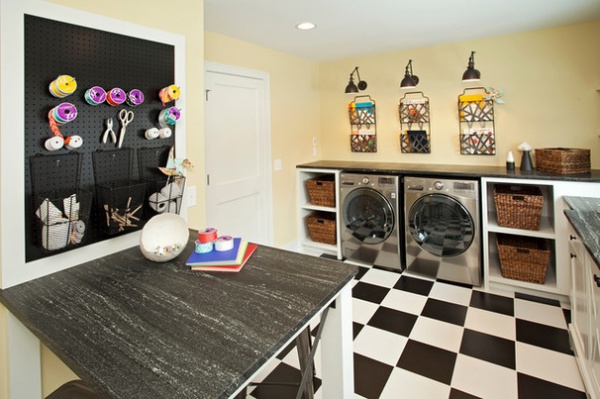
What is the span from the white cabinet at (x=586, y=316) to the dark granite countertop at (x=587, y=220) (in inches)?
3.1

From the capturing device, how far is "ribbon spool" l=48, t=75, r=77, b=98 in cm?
132

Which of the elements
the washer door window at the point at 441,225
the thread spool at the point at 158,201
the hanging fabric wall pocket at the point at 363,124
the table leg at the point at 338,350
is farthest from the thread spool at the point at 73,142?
the hanging fabric wall pocket at the point at 363,124

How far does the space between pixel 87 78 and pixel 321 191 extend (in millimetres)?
2579

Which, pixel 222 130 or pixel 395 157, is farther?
pixel 395 157

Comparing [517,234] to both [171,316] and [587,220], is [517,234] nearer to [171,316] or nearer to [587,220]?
[587,220]

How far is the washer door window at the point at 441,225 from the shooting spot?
115 inches

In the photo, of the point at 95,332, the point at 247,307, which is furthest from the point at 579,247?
the point at 95,332

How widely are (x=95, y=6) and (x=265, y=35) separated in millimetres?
1713

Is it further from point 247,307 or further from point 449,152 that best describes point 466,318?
point 247,307

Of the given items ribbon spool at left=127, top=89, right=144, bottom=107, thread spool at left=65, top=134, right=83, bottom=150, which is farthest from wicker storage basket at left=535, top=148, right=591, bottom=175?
thread spool at left=65, top=134, right=83, bottom=150

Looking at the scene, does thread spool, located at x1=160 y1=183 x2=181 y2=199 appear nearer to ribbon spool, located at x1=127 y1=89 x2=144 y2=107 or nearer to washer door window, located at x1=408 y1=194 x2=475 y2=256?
ribbon spool, located at x1=127 y1=89 x2=144 y2=107

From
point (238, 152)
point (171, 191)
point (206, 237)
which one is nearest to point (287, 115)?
point (238, 152)

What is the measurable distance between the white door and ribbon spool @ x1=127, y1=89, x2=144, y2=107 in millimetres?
1199

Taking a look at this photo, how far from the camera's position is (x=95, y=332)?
99 centimetres
